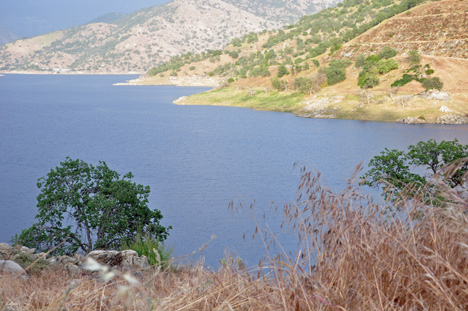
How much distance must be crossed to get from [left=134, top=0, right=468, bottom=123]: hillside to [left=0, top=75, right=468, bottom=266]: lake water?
461 cm

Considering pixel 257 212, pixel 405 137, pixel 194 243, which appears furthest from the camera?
pixel 405 137

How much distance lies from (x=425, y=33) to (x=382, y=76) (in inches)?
611

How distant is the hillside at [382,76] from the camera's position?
6184cm

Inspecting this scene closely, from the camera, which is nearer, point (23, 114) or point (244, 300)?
point (244, 300)

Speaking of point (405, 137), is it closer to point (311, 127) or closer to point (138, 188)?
point (311, 127)

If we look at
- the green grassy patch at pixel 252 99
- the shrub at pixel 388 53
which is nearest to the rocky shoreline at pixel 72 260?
the green grassy patch at pixel 252 99

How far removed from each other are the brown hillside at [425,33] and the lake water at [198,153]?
81.3ft

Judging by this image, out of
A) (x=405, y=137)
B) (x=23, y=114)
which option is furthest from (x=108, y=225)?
(x=23, y=114)

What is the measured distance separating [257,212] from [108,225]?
31.6 ft

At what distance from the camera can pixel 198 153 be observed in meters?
44.2

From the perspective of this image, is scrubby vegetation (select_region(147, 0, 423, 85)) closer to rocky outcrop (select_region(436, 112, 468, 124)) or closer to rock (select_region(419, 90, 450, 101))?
rock (select_region(419, 90, 450, 101))

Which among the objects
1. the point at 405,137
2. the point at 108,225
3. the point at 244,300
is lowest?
the point at 405,137

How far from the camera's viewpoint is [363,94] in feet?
214

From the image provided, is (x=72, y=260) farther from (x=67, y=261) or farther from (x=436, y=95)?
(x=436, y=95)
